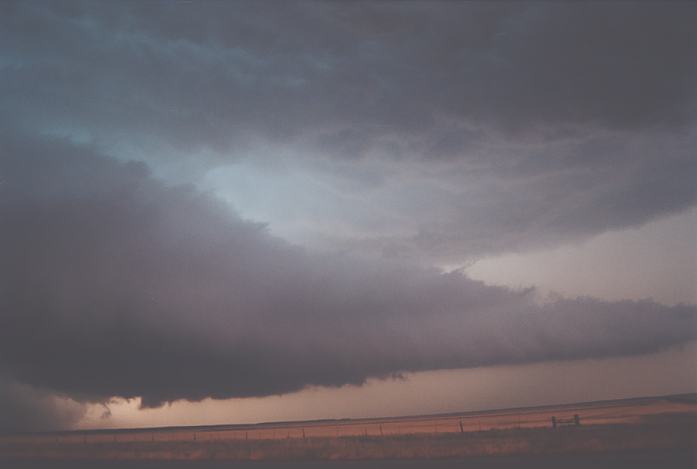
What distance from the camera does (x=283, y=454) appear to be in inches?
2067

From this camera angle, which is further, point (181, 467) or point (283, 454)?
point (283, 454)

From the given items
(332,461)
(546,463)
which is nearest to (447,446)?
(332,461)

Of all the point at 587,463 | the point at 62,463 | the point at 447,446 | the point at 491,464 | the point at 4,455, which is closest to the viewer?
the point at 587,463

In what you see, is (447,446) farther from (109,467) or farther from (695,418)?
(109,467)

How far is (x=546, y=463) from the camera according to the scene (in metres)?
36.8

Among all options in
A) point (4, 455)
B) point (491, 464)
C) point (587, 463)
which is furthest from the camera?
point (4, 455)

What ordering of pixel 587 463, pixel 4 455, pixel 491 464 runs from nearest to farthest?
pixel 587 463, pixel 491 464, pixel 4 455

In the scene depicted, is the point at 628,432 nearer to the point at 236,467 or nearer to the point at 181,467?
the point at 236,467

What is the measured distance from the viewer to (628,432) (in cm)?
4738

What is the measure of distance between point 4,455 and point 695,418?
75.7m

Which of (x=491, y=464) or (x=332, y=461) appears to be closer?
(x=491, y=464)

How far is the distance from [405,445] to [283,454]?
11.0 m

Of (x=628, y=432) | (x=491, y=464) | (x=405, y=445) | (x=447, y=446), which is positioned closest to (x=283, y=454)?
(x=405, y=445)

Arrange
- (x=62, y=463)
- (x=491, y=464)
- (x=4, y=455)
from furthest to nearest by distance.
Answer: (x=4, y=455) < (x=62, y=463) < (x=491, y=464)
